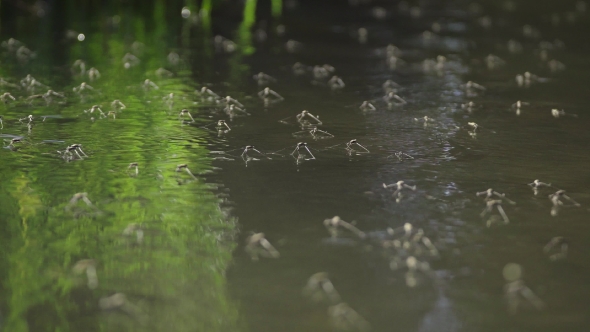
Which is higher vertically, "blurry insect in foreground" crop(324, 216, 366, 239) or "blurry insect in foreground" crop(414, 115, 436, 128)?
"blurry insect in foreground" crop(414, 115, 436, 128)

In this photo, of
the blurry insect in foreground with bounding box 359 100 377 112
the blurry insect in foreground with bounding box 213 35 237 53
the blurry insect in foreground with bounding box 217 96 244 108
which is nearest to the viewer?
the blurry insect in foreground with bounding box 217 96 244 108

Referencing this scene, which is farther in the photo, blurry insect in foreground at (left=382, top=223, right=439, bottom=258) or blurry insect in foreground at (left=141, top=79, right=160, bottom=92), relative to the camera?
blurry insect in foreground at (left=141, top=79, right=160, bottom=92)

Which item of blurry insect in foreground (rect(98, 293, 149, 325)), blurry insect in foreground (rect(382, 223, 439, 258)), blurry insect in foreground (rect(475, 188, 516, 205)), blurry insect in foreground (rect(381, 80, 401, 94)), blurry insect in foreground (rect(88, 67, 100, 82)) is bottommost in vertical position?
blurry insect in foreground (rect(98, 293, 149, 325))

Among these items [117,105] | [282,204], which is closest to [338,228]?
[282,204]

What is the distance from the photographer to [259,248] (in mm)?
4453

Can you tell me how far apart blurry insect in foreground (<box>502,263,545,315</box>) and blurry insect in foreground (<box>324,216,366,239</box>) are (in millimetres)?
917

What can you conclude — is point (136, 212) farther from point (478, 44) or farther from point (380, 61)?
point (478, 44)

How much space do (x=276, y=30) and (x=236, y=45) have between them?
2070 millimetres

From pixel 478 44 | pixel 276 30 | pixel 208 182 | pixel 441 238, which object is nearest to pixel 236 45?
pixel 276 30

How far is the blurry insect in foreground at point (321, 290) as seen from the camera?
385 cm

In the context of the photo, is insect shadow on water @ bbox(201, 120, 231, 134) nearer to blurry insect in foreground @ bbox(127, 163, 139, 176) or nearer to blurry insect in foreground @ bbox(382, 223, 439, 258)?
blurry insect in foreground @ bbox(127, 163, 139, 176)

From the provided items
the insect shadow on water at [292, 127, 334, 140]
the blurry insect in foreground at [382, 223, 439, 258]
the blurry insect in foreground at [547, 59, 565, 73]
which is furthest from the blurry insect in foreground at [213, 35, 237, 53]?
the blurry insect in foreground at [382, 223, 439, 258]

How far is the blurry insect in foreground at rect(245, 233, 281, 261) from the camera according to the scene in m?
4.36

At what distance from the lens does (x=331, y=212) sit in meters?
5.02
